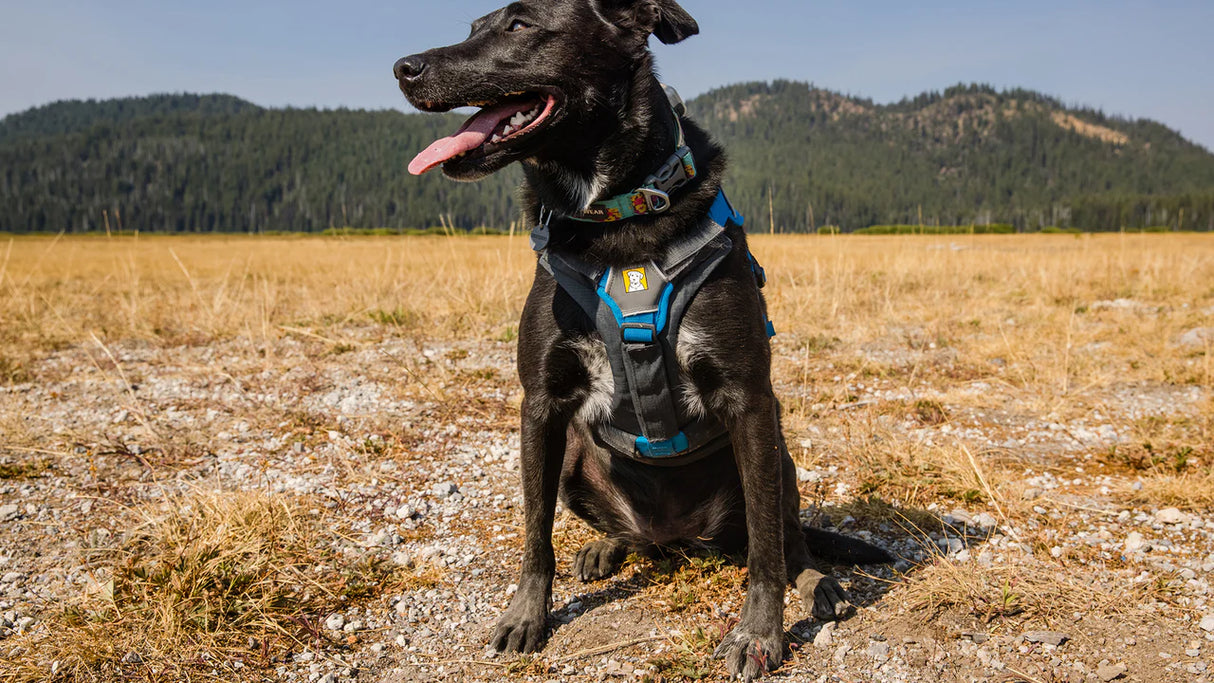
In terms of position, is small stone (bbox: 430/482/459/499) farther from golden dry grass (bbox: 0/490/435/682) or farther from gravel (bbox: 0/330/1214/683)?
golden dry grass (bbox: 0/490/435/682)

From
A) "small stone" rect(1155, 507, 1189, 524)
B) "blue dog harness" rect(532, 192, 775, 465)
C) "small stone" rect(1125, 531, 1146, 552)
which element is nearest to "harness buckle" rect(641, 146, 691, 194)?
"blue dog harness" rect(532, 192, 775, 465)

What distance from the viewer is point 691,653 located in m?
2.48

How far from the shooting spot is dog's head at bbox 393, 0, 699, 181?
100.0 inches

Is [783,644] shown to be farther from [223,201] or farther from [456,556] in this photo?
[223,201]

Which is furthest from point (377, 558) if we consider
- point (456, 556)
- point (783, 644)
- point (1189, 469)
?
point (1189, 469)

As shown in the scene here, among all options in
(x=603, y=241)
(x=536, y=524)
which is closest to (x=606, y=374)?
(x=603, y=241)

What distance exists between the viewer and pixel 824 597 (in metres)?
2.77

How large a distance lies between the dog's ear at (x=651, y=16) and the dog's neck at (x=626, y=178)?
162 mm

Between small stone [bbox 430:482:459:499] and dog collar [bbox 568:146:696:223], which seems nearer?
dog collar [bbox 568:146:696:223]

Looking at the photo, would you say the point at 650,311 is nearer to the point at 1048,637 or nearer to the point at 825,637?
the point at 825,637

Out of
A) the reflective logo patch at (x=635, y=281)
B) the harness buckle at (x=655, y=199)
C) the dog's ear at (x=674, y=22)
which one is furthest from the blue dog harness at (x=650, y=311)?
the dog's ear at (x=674, y=22)

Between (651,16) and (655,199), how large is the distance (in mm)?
752

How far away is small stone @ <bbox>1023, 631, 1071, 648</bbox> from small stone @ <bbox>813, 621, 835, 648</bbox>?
63cm

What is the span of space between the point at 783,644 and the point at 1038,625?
0.90 m
